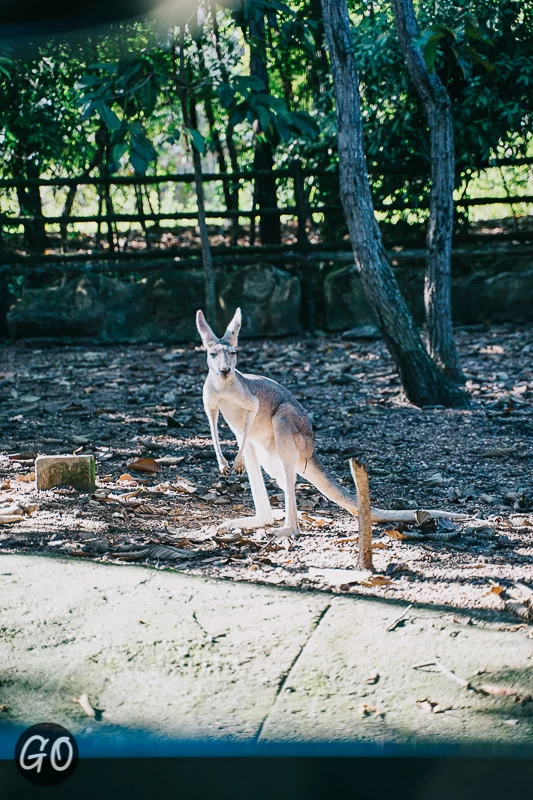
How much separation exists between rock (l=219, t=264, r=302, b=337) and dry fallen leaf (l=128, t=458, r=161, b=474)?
19.7 ft

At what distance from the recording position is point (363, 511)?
369 centimetres

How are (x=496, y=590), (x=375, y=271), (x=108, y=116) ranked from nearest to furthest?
1. (x=496, y=590)
2. (x=108, y=116)
3. (x=375, y=271)

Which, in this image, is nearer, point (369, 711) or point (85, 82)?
point (369, 711)

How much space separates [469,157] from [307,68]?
3393 mm

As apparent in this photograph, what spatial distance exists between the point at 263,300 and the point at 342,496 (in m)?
7.47

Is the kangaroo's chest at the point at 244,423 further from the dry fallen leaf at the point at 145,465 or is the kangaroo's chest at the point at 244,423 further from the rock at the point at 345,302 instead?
the rock at the point at 345,302

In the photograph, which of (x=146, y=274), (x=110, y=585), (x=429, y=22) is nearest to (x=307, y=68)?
(x=429, y=22)

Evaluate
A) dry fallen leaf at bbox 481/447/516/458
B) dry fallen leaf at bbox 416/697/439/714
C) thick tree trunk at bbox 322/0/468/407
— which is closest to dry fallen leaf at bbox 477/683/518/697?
dry fallen leaf at bbox 416/697/439/714

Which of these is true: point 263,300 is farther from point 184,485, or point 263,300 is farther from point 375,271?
point 184,485

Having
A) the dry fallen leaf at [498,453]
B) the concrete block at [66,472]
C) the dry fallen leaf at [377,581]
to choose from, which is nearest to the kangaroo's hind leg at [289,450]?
the dry fallen leaf at [377,581]

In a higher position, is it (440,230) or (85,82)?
(85,82)

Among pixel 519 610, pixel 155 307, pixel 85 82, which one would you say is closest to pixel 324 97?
pixel 155 307

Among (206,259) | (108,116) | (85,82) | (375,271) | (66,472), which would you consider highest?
(85,82)

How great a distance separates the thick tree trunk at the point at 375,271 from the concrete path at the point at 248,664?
453 centimetres
